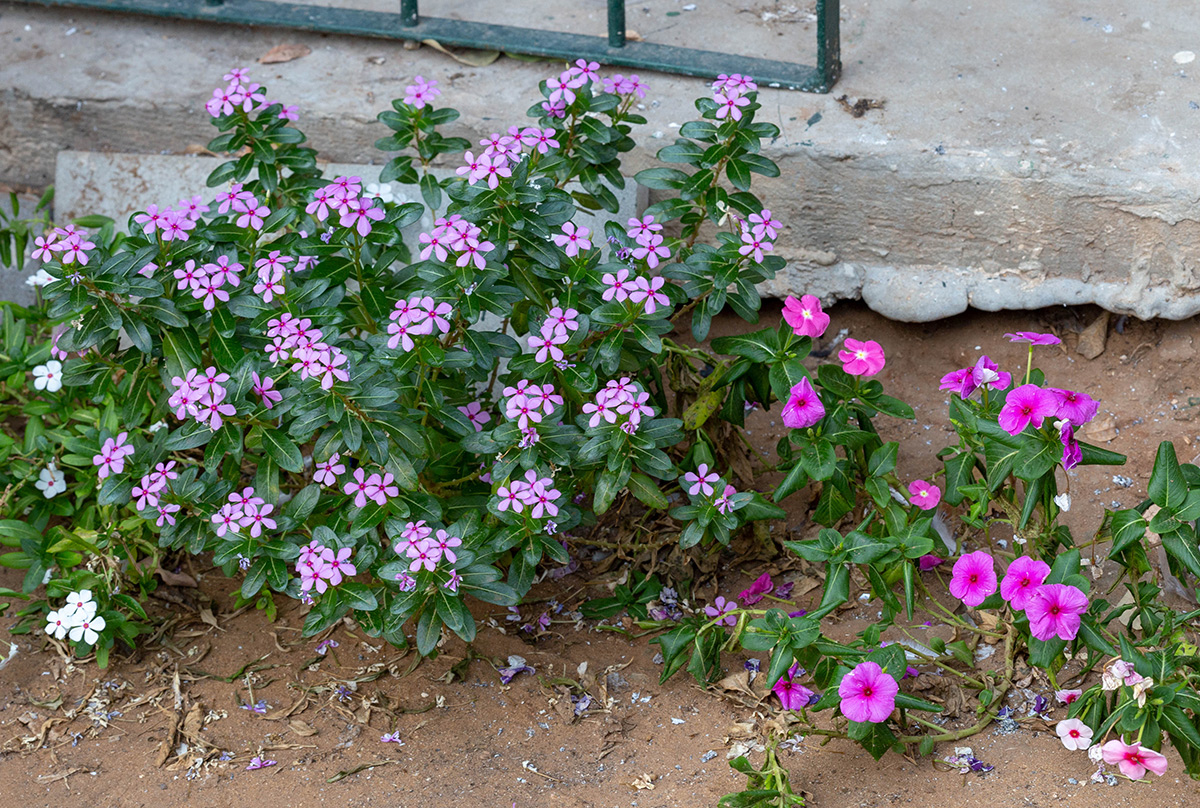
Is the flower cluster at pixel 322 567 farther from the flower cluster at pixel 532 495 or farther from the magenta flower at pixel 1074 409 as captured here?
the magenta flower at pixel 1074 409

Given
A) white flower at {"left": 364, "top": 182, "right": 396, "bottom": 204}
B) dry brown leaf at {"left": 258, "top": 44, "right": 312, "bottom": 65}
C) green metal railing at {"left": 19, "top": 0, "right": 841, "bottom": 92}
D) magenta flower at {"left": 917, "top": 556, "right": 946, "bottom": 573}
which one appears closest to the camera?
magenta flower at {"left": 917, "top": 556, "right": 946, "bottom": 573}

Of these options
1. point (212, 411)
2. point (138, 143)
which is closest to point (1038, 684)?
point (212, 411)

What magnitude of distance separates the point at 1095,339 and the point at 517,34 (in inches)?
78.3

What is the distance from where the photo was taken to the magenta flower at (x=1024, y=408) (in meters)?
2.10

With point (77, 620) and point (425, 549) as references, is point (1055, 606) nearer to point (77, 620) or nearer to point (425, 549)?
point (425, 549)

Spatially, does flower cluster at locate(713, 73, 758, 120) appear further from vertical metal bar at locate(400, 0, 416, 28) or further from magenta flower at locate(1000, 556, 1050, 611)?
vertical metal bar at locate(400, 0, 416, 28)

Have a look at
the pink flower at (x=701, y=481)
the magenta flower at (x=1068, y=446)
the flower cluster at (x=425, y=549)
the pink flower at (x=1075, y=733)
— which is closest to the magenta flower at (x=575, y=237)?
the pink flower at (x=701, y=481)

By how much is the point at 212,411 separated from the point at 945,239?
2.03 meters

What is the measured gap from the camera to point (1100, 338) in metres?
3.20

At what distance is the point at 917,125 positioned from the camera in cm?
316

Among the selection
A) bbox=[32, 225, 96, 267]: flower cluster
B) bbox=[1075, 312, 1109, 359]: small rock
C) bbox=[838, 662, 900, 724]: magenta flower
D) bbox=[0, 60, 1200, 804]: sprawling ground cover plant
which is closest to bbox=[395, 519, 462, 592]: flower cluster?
bbox=[0, 60, 1200, 804]: sprawling ground cover plant

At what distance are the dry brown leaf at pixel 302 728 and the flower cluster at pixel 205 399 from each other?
729 millimetres

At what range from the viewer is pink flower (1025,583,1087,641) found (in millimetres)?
2002

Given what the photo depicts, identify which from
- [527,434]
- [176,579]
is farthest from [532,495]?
[176,579]
